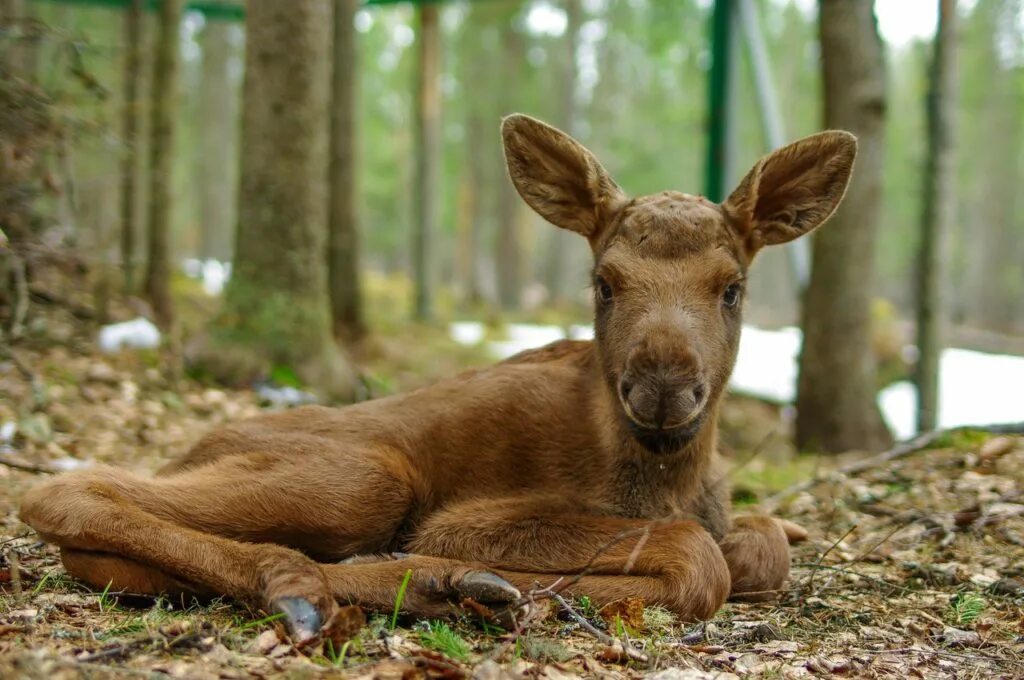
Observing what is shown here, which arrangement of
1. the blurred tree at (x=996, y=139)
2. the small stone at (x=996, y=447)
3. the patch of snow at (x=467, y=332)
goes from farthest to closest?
the blurred tree at (x=996, y=139), the patch of snow at (x=467, y=332), the small stone at (x=996, y=447)

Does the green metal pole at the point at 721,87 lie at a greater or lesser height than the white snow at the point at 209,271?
greater

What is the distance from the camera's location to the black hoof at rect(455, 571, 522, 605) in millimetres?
4285

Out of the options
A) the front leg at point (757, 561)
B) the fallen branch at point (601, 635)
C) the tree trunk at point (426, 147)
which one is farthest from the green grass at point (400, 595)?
the tree trunk at point (426, 147)

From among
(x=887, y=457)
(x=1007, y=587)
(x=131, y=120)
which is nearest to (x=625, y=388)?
(x=1007, y=587)

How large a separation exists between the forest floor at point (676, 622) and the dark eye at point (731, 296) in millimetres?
837

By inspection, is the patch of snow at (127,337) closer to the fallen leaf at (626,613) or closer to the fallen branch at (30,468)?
the fallen branch at (30,468)

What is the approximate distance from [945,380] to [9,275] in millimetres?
14010

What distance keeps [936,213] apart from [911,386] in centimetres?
659

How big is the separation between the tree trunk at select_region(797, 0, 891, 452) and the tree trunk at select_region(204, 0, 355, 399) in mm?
4965

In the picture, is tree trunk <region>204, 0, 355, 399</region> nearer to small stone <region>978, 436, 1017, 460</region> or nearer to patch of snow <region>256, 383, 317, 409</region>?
patch of snow <region>256, 383, 317, 409</region>

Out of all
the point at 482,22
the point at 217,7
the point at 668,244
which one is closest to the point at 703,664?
the point at 668,244

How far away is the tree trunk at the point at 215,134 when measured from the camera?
28859 mm

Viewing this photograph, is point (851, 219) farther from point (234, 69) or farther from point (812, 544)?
point (234, 69)

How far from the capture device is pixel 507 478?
529 centimetres
